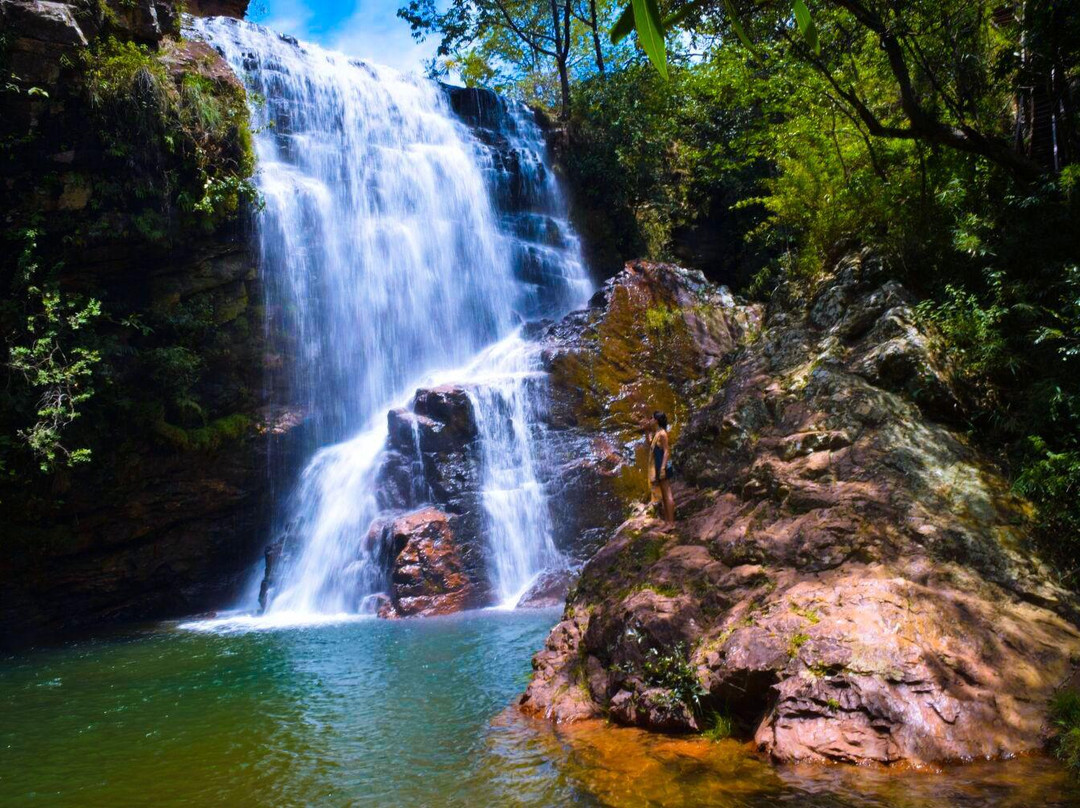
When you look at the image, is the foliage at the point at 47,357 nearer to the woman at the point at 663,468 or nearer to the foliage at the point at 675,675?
the woman at the point at 663,468

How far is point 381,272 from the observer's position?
59.3 ft

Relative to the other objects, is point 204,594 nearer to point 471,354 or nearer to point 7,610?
point 7,610

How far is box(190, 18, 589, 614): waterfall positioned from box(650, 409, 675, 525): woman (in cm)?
615

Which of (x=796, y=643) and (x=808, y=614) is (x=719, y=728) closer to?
(x=796, y=643)

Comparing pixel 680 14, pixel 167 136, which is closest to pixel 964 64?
pixel 680 14

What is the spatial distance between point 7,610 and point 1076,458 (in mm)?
15915

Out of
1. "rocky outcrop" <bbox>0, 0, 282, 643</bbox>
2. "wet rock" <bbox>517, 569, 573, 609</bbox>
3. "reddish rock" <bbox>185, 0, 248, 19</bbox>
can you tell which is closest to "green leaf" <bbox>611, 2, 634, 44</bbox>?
"wet rock" <bbox>517, 569, 573, 609</bbox>

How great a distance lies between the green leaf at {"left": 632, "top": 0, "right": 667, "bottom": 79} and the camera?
3.27 ft

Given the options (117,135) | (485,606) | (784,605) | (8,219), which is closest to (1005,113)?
(784,605)

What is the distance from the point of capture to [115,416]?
13.2m

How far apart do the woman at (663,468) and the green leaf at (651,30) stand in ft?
19.8

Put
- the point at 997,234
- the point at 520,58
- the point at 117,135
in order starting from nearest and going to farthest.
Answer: the point at 997,234 → the point at 117,135 → the point at 520,58

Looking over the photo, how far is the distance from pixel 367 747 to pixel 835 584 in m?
Answer: 3.82

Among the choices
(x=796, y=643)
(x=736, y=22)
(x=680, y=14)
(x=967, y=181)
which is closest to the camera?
(x=736, y=22)
